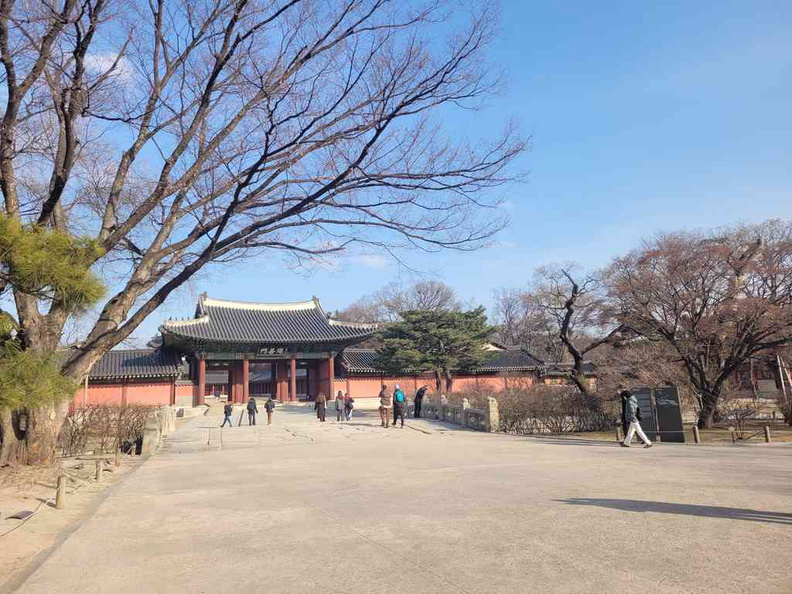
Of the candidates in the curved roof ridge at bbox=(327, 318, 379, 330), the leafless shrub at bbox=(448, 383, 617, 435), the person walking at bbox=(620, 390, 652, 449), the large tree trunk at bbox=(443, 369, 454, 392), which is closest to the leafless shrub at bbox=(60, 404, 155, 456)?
the leafless shrub at bbox=(448, 383, 617, 435)

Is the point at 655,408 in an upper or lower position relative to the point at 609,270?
lower

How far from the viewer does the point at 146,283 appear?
10.7 meters

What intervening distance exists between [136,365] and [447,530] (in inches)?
1303

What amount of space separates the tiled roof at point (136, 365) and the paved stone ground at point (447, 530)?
25.5 m

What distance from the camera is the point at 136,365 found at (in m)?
33.9

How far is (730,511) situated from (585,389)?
1587cm

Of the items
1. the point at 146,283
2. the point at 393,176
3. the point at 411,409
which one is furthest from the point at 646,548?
the point at 411,409

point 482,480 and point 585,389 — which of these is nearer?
point 482,480

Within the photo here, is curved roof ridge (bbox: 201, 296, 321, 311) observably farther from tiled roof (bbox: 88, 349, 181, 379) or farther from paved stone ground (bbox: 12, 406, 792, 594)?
paved stone ground (bbox: 12, 406, 792, 594)

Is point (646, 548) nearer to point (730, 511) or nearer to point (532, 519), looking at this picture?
point (532, 519)

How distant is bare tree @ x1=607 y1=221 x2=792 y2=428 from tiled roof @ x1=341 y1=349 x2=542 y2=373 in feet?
61.9

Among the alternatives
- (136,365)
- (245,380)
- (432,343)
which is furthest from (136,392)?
(432,343)

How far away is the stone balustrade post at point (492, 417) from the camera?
58.6 feet

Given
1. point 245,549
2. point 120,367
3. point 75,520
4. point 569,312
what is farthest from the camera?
point 120,367
